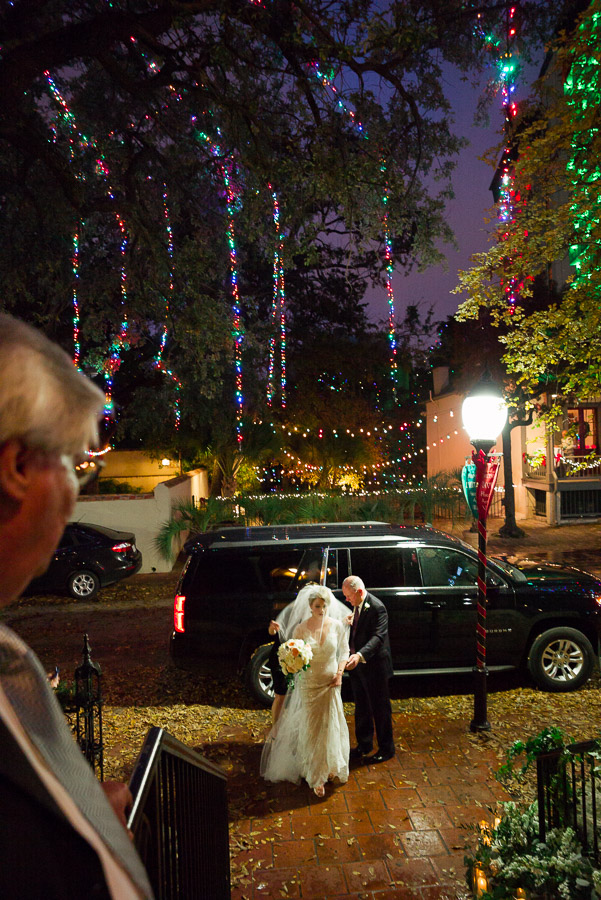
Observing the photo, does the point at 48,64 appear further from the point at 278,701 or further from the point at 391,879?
the point at 391,879

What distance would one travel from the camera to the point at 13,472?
0.90 metres

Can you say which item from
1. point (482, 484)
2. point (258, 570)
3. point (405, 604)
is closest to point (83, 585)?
point (258, 570)

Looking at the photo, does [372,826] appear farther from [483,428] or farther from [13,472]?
[13,472]

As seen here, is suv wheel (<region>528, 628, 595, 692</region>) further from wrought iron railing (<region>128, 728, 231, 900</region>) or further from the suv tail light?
wrought iron railing (<region>128, 728, 231, 900</region>)

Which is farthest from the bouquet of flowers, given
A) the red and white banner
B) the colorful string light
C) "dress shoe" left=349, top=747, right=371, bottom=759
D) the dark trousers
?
the colorful string light

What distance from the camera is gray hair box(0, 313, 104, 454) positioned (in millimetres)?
905

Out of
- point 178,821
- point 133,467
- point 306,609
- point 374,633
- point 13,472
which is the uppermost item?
point 133,467

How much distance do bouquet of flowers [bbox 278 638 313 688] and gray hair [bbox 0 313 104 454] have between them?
4.77 m

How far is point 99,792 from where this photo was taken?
2.95 feet

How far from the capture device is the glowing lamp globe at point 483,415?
7043 millimetres

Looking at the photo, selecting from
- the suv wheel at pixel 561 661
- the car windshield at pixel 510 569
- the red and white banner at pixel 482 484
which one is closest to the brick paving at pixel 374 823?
the suv wheel at pixel 561 661

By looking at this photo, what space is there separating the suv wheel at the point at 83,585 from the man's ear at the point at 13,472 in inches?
511

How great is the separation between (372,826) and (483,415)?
14.2ft

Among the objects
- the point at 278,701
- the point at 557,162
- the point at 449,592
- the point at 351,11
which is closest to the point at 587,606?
the point at 449,592
